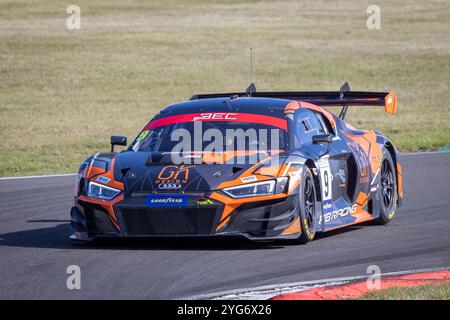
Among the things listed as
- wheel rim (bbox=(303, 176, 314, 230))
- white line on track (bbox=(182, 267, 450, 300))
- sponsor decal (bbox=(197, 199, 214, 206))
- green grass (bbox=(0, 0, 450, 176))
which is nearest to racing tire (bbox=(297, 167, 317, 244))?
wheel rim (bbox=(303, 176, 314, 230))

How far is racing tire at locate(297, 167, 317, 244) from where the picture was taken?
31.3 feet

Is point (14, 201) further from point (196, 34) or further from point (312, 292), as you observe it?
point (196, 34)

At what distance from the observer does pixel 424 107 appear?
30359 millimetres

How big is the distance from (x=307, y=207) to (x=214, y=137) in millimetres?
1107

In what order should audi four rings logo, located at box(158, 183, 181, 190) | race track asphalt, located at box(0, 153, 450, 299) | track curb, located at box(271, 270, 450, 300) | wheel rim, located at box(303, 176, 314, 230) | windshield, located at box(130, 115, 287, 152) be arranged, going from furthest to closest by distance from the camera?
windshield, located at box(130, 115, 287, 152)
wheel rim, located at box(303, 176, 314, 230)
audi four rings logo, located at box(158, 183, 181, 190)
race track asphalt, located at box(0, 153, 450, 299)
track curb, located at box(271, 270, 450, 300)

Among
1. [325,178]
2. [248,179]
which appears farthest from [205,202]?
[325,178]

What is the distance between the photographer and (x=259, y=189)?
9359 mm

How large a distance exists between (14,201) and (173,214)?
4.84 meters

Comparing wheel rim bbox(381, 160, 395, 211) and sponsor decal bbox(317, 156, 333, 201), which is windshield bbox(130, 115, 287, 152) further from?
wheel rim bbox(381, 160, 395, 211)

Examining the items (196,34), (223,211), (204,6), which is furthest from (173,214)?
(204,6)

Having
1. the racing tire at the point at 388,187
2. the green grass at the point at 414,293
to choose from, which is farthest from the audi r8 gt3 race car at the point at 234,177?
the green grass at the point at 414,293

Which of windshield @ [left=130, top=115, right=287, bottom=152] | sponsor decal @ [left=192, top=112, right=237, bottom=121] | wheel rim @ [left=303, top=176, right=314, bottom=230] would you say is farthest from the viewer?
sponsor decal @ [left=192, top=112, right=237, bottom=121]

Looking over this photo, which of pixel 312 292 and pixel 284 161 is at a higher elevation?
pixel 284 161

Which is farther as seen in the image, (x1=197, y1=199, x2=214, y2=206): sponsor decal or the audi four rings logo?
the audi four rings logo
